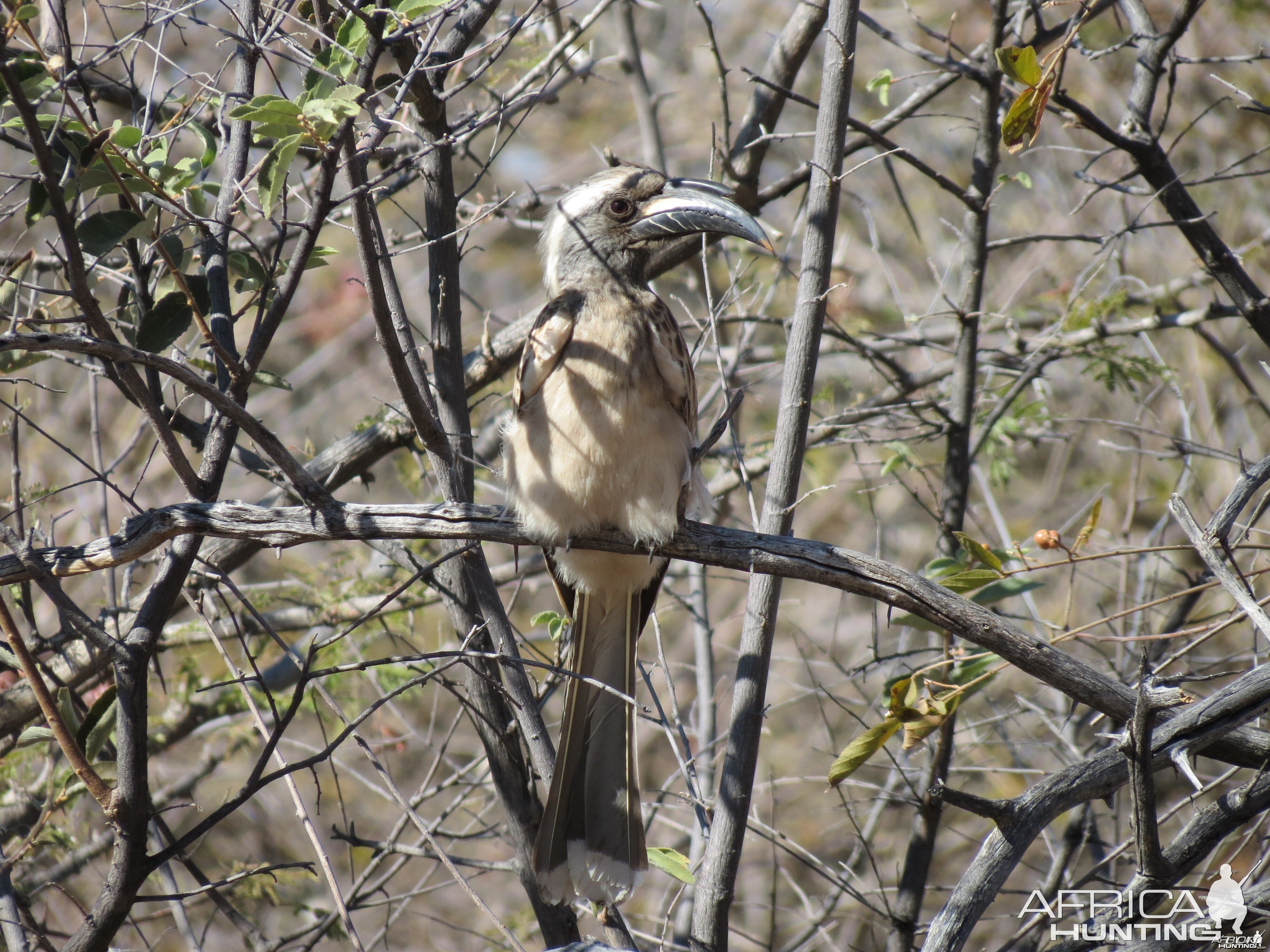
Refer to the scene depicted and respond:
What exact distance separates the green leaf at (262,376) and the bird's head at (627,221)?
1.10m

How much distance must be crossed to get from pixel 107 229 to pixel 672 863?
7.85 feet

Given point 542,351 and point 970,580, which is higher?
point 542,351

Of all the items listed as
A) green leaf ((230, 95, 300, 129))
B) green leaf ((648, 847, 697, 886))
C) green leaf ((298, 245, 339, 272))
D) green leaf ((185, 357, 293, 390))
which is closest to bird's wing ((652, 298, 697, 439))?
green leaf ((298, 245, 339, 272))

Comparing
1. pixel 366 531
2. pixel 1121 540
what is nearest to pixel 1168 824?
pixel 1121 540

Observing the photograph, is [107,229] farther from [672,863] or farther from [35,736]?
[672,863]

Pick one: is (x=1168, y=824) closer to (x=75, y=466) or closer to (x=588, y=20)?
(x=588, y=20)

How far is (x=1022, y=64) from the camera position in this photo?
2.82m

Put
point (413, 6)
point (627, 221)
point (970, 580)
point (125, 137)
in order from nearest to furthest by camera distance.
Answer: point (413, 6)
point (125, 137)
point (970, 580)
point (627, 221)

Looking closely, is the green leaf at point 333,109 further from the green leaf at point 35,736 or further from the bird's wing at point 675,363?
the green leaf at point 35,736

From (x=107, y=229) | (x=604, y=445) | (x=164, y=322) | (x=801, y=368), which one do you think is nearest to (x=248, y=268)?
(x=164, y=322)

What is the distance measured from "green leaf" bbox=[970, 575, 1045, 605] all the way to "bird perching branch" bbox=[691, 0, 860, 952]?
66 centimetres

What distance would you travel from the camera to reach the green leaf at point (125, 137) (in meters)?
2.56

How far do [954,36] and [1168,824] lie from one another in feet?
19.1

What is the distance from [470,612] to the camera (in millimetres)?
3779
